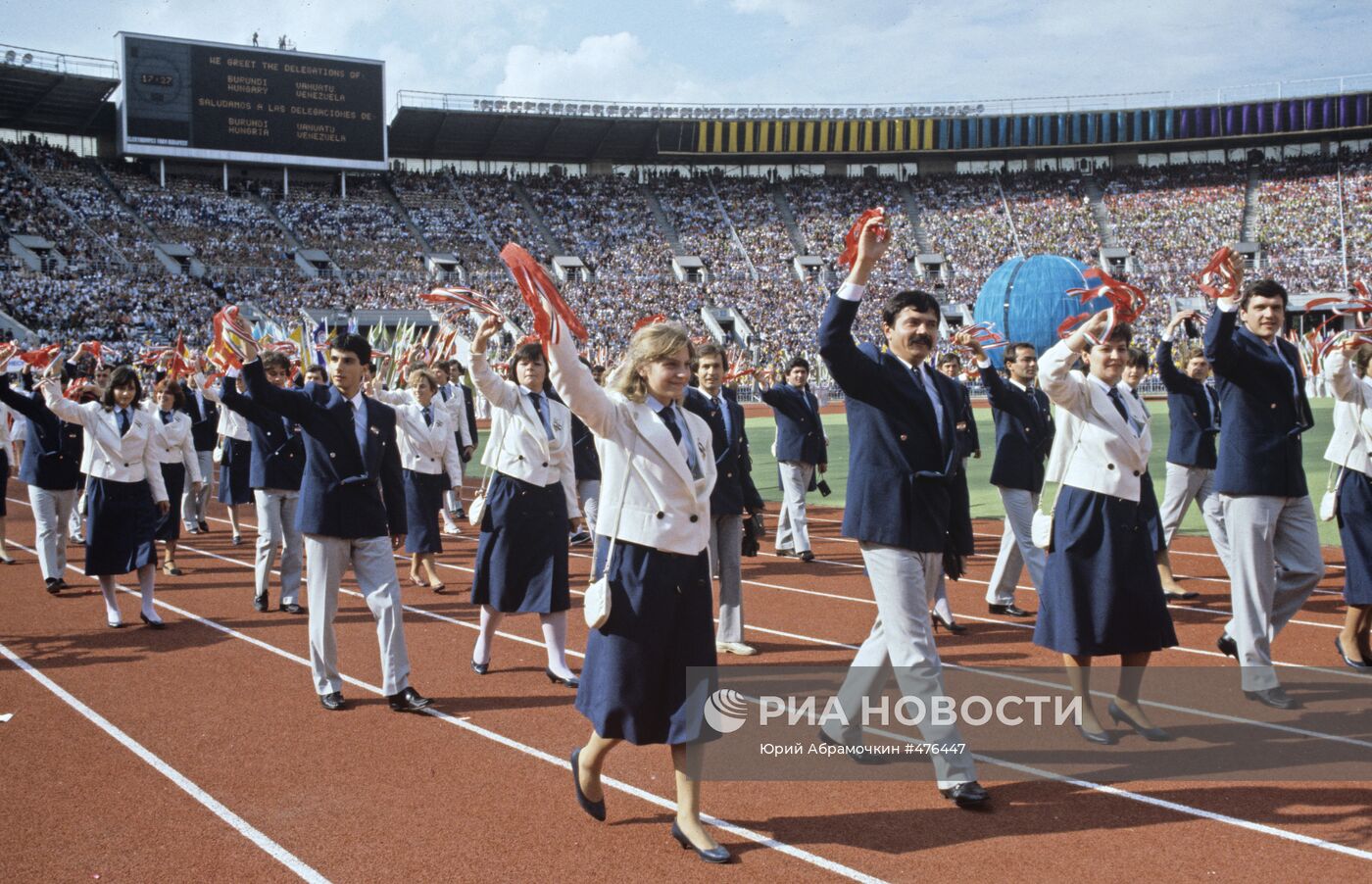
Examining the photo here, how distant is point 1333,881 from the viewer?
12.2 feet

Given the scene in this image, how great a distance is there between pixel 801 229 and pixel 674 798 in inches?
2162

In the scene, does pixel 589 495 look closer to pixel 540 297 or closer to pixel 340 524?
pixel 340 524

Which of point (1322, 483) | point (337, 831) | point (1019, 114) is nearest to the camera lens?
point (337, 831)

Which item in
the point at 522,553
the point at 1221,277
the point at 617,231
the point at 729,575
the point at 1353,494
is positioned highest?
the point at 617,231

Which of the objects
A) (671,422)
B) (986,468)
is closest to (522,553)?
(671,422)

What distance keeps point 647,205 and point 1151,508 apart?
5387 cm

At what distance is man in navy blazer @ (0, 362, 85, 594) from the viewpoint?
1006 cm

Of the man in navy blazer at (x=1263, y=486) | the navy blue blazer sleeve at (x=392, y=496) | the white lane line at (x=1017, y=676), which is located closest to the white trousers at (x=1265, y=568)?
the man in navy blazer at (x=1263, y=486)

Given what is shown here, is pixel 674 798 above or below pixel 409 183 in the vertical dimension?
below

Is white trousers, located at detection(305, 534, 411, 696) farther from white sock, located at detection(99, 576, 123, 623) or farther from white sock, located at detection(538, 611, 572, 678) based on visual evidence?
white sock, located at detection(99, 576, 123, 623)

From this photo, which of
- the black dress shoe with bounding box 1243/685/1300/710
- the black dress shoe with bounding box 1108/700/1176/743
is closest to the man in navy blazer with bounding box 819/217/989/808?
the black dress shoe with bounding box 1108/700/1176/743

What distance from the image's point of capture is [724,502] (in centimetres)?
754

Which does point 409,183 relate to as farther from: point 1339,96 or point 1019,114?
point 1339,96

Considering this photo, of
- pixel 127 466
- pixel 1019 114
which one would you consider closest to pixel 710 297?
pixel 1019 114
